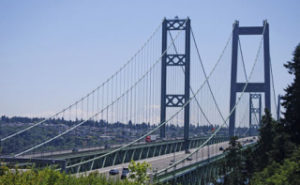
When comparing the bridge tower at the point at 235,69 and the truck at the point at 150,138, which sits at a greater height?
the bridge tower at the point at 235,69

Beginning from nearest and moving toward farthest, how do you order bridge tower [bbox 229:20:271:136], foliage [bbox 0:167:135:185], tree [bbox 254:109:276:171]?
foliage [bbox 0:167:135:185] → tree [bbox 254:109:276:171] → bridge tower [bbox 229:20:271:136]

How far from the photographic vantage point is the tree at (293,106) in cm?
2972

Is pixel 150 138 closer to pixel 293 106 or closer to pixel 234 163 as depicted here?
pixel 234 163

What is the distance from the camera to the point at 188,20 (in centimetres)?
4534

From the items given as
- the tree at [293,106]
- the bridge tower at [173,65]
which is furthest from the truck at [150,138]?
the tree at [293,106]

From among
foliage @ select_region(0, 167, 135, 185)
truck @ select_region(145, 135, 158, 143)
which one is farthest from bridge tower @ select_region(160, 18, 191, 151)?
foliage @ select_region(0, 167, 135, 185)

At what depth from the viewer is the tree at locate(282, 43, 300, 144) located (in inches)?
1170

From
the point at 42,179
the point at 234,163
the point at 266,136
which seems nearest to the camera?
the point at 42,179

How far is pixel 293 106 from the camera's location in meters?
30.1

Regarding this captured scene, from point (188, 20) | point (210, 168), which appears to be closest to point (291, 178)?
point (210, 168)

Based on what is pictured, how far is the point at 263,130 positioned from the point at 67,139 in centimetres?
2711

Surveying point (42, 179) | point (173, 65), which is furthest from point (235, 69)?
point (42, 179)

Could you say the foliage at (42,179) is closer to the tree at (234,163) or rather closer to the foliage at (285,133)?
the foliage at (285,133)

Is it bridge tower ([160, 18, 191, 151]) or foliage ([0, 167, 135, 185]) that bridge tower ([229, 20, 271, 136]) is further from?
foliage ([0, 167, 135, 185])
